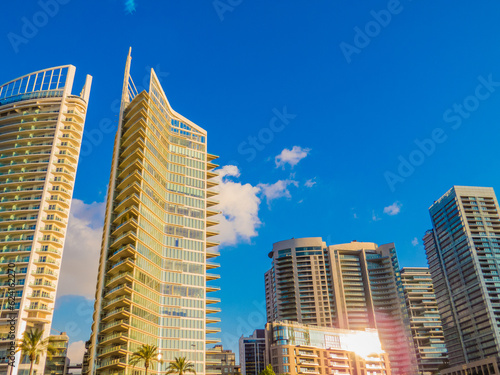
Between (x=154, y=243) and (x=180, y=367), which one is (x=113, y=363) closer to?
(x=180, y=367)

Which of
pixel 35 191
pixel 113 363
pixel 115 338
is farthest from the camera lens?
pixel 35 191

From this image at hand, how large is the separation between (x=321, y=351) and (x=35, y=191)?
368 feet

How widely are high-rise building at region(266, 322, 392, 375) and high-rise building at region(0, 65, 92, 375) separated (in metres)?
77.0

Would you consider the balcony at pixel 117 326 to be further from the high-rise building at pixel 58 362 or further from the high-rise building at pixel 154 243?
the high-rise building at pixel 58 362

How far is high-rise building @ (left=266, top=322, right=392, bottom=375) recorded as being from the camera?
6225 inches

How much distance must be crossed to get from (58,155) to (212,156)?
45.9 meters

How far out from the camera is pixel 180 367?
3735 inches

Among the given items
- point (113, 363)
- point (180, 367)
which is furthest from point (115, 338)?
point (180, 367)

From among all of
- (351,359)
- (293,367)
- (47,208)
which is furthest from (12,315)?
(351,359)

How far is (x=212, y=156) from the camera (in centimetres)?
14212

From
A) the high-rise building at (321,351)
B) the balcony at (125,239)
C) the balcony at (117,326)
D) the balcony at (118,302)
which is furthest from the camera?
the high-rise building at (321,351)

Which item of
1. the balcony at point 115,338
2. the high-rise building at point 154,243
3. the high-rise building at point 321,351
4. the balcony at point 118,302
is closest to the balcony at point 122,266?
the high-rise building at point 154,243

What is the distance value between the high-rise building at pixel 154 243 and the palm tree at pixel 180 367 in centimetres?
246

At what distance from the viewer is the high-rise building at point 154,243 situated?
100750mm
